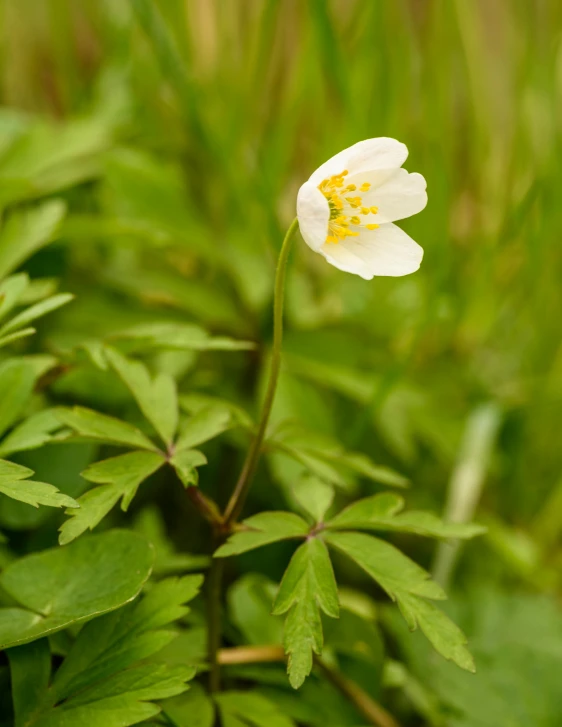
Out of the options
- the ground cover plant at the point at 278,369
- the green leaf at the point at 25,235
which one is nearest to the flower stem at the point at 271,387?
the ground cover plant at the point at 278,369

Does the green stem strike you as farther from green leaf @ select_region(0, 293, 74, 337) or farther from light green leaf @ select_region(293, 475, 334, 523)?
green leaf @ select_region(0, 293, 74, 337)

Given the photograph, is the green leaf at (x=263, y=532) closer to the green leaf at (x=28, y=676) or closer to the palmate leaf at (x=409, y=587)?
the palmate leaf at (x=409, y=587)

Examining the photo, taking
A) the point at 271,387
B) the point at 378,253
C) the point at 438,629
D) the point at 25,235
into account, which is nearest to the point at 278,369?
the point at 271,387

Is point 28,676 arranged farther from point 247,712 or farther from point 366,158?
point 366,158

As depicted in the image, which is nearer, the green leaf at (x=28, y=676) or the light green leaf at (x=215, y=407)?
the green leaf at (x=28, y=676)

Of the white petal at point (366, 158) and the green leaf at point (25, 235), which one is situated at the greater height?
the white petal at point (366, 158)

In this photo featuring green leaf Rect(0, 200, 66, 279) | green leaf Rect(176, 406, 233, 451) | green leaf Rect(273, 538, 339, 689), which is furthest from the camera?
green leaf Rect(0, 200, 66, 279)

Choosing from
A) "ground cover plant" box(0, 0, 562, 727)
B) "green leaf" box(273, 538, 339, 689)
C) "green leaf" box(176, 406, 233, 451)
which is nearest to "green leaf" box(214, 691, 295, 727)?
"ground cover plant" box(0, 0, 562, 727)

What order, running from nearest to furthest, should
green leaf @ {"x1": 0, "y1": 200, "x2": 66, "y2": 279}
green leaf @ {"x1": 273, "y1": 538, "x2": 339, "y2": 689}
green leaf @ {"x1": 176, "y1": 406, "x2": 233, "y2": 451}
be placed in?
green leaf @ {"x1": 273, "y1": 538, "x2": 339, "y2": 689}, green leaf @ {"x1": 176, "y1": 406, "x2": 233, "y2": 451}, green leaf @ {"x1": 0, "y1": 200, "x2": 66, "y2": 279}
